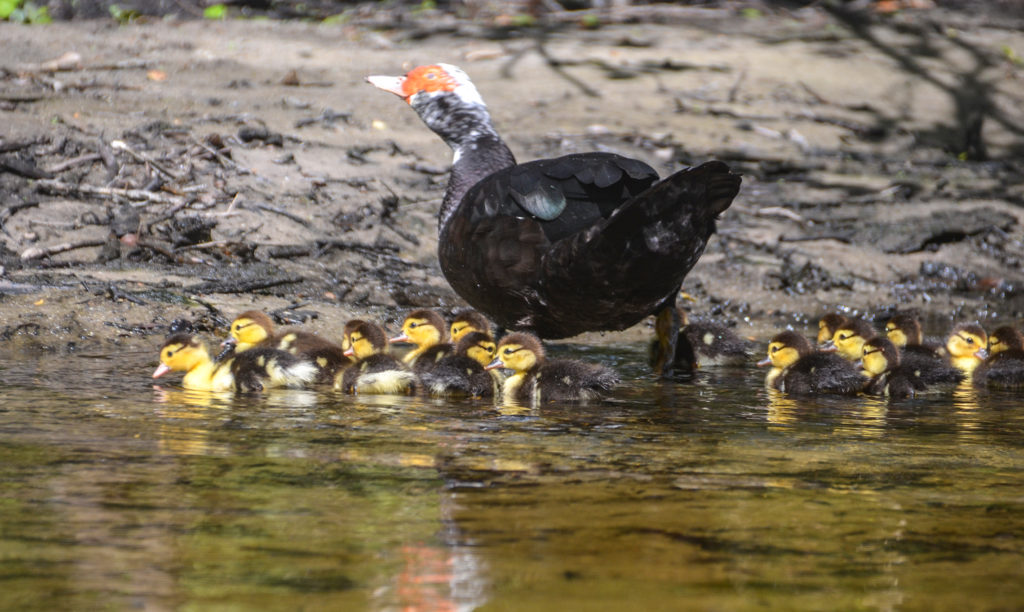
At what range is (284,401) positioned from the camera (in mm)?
4500

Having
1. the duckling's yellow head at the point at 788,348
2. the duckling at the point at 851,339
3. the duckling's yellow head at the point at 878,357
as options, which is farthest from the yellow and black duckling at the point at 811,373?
the duckling at the point at 851,339

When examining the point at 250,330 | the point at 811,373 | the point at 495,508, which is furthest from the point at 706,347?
the point at 495,508

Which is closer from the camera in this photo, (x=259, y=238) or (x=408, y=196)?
(x=259, y=238)

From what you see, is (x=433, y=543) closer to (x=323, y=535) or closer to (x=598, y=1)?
(x=323, y=535)

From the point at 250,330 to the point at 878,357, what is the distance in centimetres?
289

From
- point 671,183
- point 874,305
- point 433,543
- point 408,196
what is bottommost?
point 874,305

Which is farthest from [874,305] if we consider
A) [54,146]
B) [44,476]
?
[44,476]

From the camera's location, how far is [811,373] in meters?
5.16

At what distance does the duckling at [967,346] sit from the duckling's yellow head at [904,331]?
0.80 feet

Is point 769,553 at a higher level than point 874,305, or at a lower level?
higher

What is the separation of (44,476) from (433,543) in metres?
1.14

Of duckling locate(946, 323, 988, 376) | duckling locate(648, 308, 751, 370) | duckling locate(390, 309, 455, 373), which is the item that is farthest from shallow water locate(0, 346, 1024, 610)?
duckling locate(648, 308, 751, 370)

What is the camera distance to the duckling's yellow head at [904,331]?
604 centimetres

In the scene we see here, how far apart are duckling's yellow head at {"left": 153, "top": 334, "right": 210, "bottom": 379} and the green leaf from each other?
855 cm
